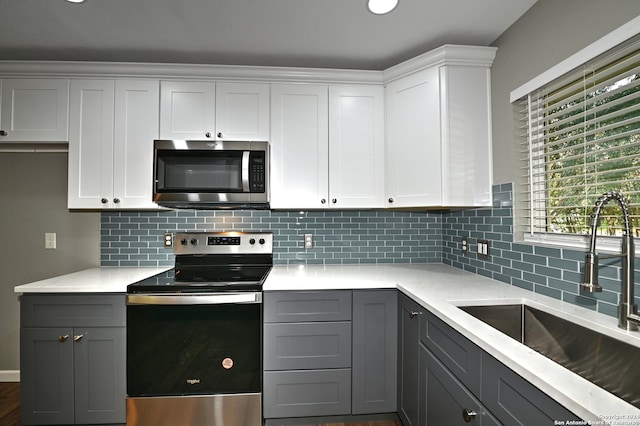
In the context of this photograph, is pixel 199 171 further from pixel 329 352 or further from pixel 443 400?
pixel 443 400

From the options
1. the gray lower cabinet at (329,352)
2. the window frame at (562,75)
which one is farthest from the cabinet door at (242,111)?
the window frame at (562,75)

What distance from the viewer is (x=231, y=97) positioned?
2.20 metres

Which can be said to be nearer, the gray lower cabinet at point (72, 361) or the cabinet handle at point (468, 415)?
the cabinet handle at point (468, 415)

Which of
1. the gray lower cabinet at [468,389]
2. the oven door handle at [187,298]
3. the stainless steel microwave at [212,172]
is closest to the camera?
the gray lower cabinet at [468,389]

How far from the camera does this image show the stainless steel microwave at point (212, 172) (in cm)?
206

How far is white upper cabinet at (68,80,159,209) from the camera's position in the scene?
84.0 inches

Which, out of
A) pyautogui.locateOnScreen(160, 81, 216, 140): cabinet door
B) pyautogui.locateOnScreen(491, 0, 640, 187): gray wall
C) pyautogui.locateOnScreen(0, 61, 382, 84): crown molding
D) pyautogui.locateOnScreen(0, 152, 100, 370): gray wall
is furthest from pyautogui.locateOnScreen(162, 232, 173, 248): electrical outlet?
pyautogui.locateOnScreen(491, 0, 640, 187): gray wall

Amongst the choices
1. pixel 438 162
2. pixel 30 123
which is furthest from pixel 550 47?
pixel 30 123

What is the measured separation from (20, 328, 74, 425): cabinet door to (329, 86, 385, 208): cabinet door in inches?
70.8

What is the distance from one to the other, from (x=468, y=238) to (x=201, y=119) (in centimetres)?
199

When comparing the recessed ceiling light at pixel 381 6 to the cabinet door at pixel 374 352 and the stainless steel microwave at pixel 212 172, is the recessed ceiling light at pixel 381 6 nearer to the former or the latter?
the stainless steel microwave at pixel 212 172

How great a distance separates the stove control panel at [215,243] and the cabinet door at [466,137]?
1395 mm

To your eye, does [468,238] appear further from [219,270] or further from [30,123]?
[30,123]

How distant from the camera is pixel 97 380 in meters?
1.82
